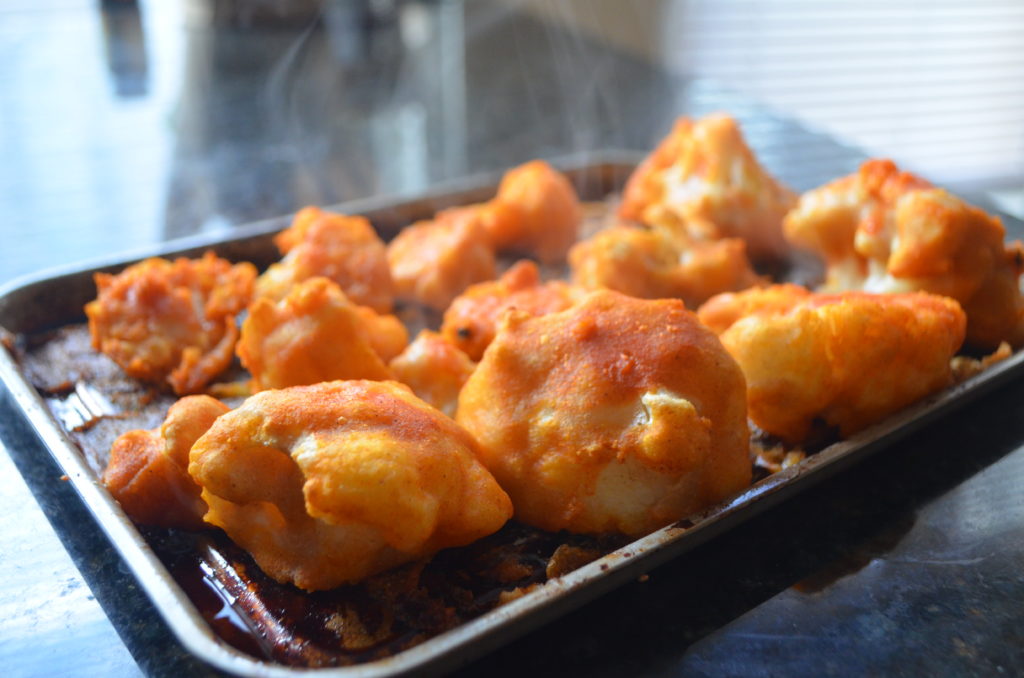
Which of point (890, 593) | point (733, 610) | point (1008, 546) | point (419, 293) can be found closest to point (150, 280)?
point (419, 293)

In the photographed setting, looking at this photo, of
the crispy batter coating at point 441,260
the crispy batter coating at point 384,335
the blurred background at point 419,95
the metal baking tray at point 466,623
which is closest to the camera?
the metal baking tray at point 466,623

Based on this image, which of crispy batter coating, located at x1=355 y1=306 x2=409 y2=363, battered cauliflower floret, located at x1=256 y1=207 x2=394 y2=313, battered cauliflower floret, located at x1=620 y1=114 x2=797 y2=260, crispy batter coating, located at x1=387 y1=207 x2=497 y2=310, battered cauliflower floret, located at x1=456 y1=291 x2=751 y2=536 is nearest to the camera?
battered cauliflower floret, located at x1=456 y1=291 x2=751 y2=536

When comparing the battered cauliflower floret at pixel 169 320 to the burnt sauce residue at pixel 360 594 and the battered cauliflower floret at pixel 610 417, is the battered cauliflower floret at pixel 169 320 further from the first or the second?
the battered cauliflower floret at pixel 610 417

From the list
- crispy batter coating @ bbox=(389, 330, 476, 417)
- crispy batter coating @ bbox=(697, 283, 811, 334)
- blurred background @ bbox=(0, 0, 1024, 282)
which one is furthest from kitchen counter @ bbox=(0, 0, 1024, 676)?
crispy batter coating @ bbox=(389, 330, 476, 417)

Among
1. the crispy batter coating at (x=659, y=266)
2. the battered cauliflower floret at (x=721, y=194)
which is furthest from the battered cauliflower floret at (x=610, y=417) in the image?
the battered cauliflower floret at (x=721, y=194)

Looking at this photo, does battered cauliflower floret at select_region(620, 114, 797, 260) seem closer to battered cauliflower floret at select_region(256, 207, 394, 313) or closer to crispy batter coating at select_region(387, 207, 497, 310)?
crispy batter coating at select_region(387, 207, 497, 310)

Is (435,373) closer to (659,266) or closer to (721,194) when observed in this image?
(659,266)

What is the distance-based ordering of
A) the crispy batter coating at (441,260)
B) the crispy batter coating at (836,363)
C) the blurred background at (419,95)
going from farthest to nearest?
the blurred background at (419,95), the crispy batter coating at (441,260), the crispy batter coating at (836,363)
